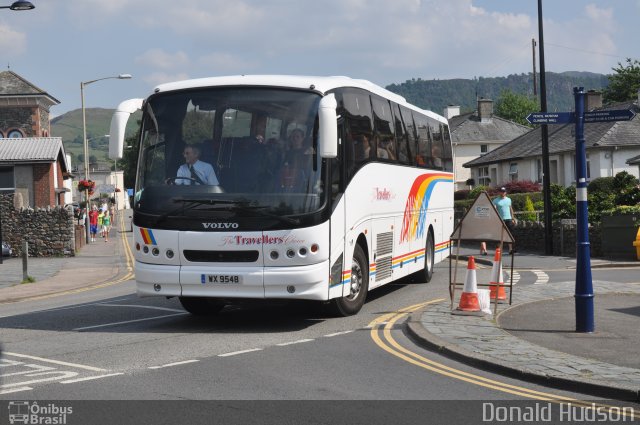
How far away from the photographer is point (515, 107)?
14150 cm

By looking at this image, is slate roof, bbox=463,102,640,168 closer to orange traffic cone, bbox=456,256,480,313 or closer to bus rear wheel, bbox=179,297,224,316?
orange traffic cone, bbox=456,256,480,313

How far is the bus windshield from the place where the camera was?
38.7 ft

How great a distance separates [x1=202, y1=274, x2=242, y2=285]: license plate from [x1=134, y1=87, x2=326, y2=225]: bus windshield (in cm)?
80

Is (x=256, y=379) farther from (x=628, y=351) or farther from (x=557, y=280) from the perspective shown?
(x=557, y=280)

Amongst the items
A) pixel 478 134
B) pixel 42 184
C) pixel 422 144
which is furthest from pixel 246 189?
pixel 478 134

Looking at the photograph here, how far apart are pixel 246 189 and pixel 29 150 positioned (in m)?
40.3

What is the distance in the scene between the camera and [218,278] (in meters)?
11.9

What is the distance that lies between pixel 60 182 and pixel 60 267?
2716cm

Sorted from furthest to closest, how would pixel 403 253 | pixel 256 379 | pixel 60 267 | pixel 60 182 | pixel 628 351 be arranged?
1. pixel 60 182
2. pixel 60 267
3. pixel 403 253
4. pixel 628 351
5. pixel 256 379

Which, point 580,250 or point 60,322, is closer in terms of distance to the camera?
point 580,250

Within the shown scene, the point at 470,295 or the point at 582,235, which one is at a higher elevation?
the point at 582,235

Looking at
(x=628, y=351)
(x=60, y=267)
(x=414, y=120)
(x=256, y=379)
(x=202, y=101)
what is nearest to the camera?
(x=256, y=379)

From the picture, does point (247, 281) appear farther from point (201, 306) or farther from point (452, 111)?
point (452, 111)

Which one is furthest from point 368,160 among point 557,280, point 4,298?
point 4,298
